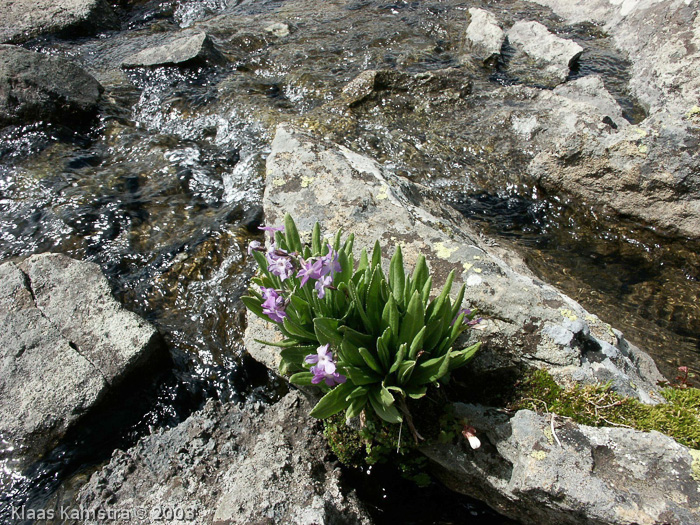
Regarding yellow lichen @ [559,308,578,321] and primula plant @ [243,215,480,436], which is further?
yellow lichen @ [559,308,578,321]

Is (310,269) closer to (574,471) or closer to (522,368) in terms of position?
(522,368)

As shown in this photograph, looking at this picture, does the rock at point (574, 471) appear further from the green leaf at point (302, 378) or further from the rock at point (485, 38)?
the rock at point (485, 38)

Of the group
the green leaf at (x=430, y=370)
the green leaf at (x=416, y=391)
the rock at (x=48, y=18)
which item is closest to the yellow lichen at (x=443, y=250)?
the green leaf at (x=430, y=370)

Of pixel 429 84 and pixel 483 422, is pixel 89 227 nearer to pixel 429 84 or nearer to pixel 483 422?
pixel 483 422

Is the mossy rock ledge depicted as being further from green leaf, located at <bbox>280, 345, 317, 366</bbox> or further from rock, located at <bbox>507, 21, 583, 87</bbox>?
rock, located at <bbox>507, 21, 583, 87</bbox>

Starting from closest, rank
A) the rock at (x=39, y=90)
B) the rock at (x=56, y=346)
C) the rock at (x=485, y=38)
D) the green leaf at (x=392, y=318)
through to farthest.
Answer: the green leaf at (x=392, y=318)
the rock at (x=56, y=346)
the rock at (x=39, y=90)
the rock at (x=485, y=38)

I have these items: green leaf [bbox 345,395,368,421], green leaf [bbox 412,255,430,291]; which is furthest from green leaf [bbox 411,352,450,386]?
green leaf [bbox 412,255,430,291]
